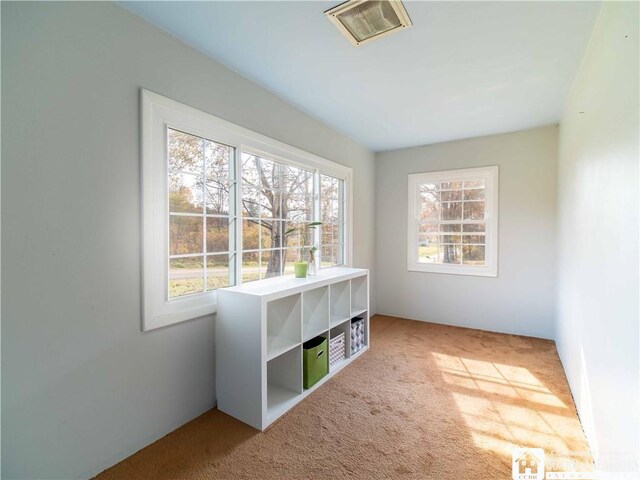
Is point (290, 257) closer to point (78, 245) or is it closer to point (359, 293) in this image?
point (359, 293)

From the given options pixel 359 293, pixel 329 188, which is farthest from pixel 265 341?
pixel 329 188

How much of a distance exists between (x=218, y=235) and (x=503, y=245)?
339cm

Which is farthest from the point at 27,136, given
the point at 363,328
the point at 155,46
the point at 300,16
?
the point at 363,328

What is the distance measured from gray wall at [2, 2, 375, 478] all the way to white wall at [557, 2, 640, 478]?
2260 mm

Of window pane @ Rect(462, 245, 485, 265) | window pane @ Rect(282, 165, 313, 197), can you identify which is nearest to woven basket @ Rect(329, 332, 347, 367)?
window pane @ Rect(282, 165, 313, 197)

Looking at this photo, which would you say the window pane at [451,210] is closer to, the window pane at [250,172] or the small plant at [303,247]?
the small plant at [303,247]

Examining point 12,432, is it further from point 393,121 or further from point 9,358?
point 393,121

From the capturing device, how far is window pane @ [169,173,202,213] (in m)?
1.91

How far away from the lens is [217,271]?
2.19m

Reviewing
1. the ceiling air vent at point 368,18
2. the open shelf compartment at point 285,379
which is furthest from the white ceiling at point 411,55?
the open shelf compartment at point 285,379

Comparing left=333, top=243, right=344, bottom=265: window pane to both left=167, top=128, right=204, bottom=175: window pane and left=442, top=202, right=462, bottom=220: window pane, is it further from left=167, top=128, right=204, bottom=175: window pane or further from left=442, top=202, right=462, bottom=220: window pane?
left=167, top=128, right=204, bottom=175: window pane

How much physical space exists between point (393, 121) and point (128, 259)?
9.29 feet

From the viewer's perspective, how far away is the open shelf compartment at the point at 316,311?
8.38ft

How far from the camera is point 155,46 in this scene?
1.76 metres
